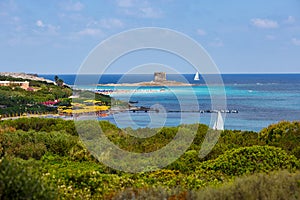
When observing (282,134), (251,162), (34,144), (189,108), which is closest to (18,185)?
(251,162)

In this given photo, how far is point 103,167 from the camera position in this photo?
8.19m

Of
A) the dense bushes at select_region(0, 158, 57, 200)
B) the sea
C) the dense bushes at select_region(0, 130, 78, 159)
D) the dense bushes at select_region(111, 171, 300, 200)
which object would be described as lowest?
the sea

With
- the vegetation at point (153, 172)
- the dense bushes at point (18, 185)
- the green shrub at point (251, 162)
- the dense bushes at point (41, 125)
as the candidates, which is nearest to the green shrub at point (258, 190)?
the vegetation at point (153, 172)

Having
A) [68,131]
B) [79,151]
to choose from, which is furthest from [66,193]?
[68,131]

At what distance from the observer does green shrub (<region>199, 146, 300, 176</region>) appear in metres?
7.59

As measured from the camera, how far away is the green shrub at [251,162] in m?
7.59

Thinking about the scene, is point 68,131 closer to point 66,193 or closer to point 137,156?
point 137,156

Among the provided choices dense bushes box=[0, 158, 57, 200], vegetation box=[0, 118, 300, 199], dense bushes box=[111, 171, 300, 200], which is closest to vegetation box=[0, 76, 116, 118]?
vegetation box=[0, 118, 300, 199]

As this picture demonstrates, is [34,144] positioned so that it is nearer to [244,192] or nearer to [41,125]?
[41,125]

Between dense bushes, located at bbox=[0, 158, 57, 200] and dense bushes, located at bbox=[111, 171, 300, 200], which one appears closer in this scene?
dense bushes, located at bbox=[0, 158, 57, 200]

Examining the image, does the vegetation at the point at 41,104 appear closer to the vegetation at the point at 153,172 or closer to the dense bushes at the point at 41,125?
the dense bushes at the point at 41,125

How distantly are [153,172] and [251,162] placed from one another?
1.71 m

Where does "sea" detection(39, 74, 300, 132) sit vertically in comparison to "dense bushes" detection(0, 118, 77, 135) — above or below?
below

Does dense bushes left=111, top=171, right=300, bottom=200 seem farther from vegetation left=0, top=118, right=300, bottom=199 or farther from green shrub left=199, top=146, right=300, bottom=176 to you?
green shrub left=199, top=146, right=300, bottom=176
